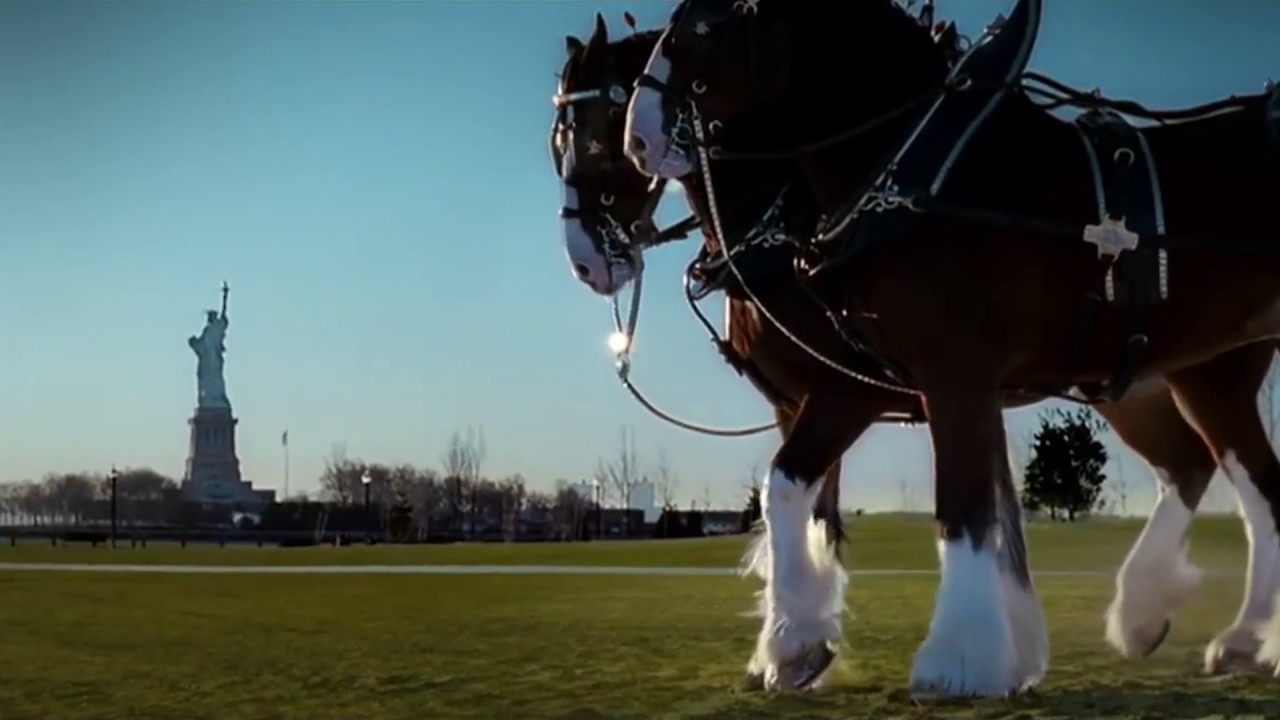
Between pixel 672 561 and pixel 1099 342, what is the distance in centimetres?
2668

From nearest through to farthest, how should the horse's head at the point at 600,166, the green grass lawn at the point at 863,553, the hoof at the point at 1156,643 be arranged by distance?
the hoof at the point at 1156,643, the horse's head at the point at 600,166, the green grass lawn at the point at 863,553

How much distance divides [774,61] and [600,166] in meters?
1.99

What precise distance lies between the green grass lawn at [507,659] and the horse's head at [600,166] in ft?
6.69

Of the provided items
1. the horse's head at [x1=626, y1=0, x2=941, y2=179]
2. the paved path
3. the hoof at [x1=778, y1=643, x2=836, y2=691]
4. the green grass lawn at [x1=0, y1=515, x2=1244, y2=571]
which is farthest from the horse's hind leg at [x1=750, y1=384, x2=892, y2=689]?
the green grass lawn at [x1=0, y1=515, x2=1244, y2=571]

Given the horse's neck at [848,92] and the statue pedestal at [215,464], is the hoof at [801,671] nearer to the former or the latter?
the horse's neck at [848,92]

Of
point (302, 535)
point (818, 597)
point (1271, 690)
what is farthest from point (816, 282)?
point (302, 535)

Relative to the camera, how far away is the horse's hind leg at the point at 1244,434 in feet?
23.1

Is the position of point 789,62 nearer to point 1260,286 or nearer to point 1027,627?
point 1260,286

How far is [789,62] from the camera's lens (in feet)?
20.4

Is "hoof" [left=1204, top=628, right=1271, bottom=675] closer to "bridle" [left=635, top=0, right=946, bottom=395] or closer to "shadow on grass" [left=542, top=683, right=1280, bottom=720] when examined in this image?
"shadow on grass" [left=542, top=683, right=1280, bottom=720]

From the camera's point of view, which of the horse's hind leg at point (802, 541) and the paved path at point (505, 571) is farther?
the paved path at point (505, 571)

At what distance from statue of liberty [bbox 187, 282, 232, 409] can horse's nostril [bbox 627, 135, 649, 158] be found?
4527 inches

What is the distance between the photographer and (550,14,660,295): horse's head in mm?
7758

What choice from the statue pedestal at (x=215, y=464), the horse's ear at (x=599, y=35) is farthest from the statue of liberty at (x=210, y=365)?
the horse's ear at (x=599, y=35)
